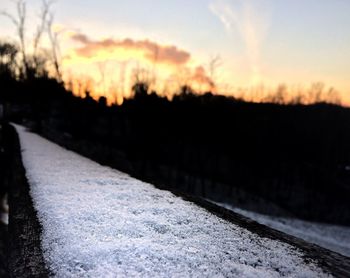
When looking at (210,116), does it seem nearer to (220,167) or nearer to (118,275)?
(220,167)

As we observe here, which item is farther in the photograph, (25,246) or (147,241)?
(25,246)

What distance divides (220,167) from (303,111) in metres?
29.2

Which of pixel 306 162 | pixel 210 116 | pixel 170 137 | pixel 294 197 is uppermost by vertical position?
pixel 210 116

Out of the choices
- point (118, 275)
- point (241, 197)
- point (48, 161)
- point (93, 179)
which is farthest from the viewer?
point (241, 197)

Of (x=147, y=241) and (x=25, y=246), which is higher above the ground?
(x=147, y=241)

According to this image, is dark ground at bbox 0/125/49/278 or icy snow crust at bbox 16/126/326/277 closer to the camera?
icy snow crust at bbox 16/126/326/277

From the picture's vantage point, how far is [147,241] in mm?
4070

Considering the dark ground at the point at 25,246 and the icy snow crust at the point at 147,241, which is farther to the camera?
the dark ground at the point at 25,246

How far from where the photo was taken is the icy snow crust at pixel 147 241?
340cm

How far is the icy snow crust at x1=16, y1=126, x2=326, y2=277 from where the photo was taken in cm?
340

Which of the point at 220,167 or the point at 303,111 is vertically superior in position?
the point at 303,111

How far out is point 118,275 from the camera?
3.19 m

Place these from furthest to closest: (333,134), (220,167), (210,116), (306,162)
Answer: (333,134) → (306,162) → (220,167) → (210,116)

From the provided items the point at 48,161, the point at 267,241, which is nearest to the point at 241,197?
the point at 48,161
